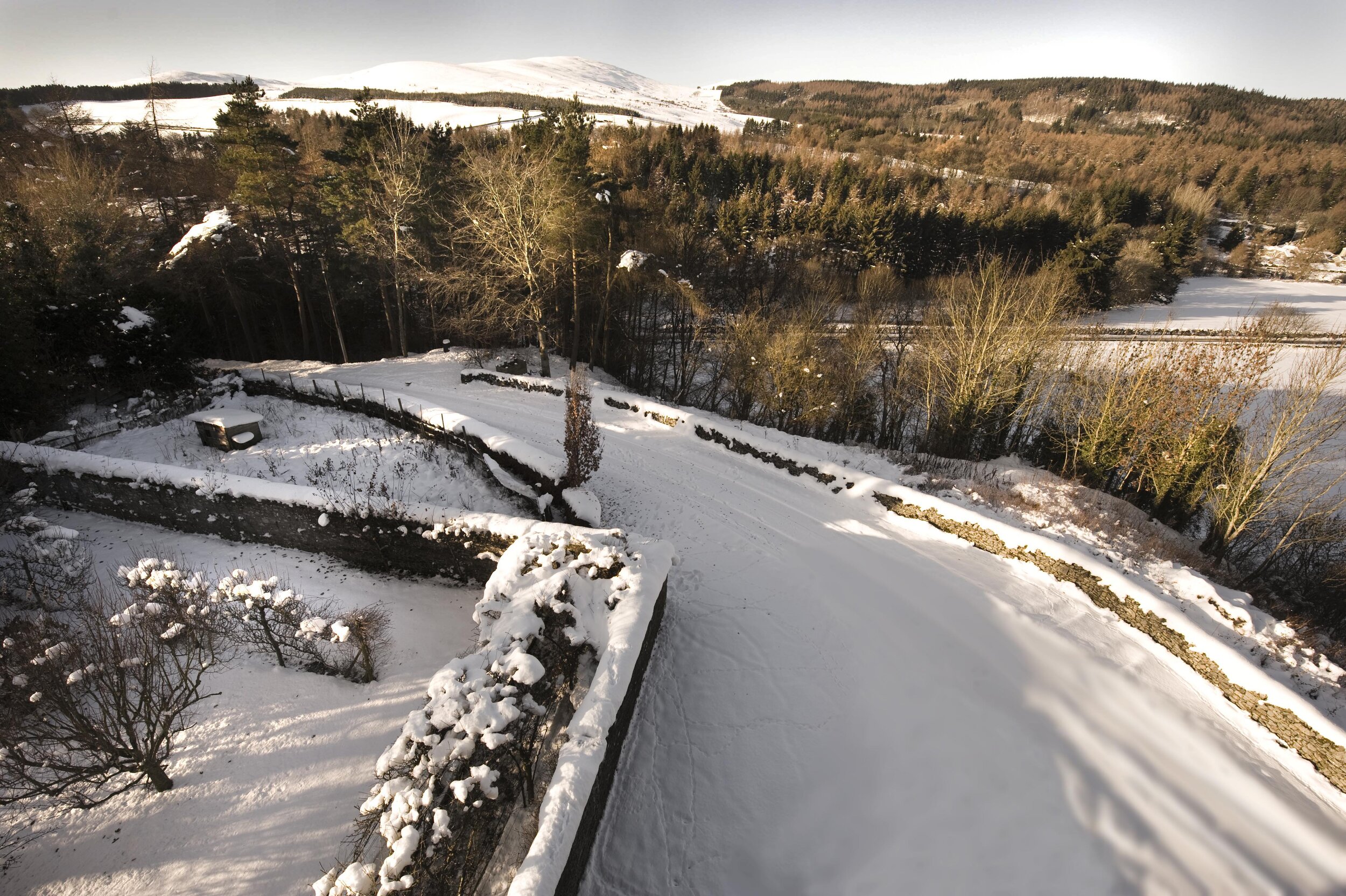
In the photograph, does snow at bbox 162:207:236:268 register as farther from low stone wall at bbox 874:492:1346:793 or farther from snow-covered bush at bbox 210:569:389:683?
low stone wall at bbox 874:492:1346:793

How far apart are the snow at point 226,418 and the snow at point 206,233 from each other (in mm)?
10329

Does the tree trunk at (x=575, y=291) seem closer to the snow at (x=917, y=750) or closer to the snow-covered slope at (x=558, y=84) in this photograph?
the snow at (x=917, y=750)

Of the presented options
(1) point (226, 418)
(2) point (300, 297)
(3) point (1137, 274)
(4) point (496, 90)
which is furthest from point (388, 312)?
(4) point (496, 90)

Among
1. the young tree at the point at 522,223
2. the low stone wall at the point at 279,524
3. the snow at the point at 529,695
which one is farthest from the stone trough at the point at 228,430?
the snow at the point at 529,695

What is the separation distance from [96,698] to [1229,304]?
55.7 m

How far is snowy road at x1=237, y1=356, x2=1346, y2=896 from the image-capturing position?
5.45m

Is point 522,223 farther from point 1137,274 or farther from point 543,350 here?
point 1137,274

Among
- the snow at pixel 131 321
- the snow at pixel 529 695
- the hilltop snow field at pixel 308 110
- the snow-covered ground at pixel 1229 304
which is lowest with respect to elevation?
the snow at pixel 529 695

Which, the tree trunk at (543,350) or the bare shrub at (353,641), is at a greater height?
the tree trunk at (543,350)

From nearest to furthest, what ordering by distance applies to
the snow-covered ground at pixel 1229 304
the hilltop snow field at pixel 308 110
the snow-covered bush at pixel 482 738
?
the snow-covered bush at pixel 482 738
the snow-covered ground at pixel 1229 304
the hilltop snow field at pixel 308 110

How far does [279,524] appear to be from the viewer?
9828 millimetres

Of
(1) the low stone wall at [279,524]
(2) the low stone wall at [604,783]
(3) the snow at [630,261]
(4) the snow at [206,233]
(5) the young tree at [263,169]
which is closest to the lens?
(2) the low stone wall at [604,783]

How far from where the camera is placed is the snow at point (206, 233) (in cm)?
2084

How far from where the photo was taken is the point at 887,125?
9438cm
